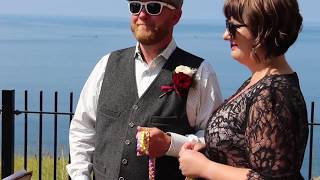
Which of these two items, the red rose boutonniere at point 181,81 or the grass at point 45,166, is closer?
the red rose boutonniere at point 181,81

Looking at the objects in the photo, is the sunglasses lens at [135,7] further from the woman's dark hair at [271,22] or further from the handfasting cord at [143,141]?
the woman's dark hair at [271,22]

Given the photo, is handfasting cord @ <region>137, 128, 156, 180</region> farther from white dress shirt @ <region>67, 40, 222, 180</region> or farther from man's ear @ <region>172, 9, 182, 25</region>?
man's ear @ <region>172, 9, 182, 25</region>

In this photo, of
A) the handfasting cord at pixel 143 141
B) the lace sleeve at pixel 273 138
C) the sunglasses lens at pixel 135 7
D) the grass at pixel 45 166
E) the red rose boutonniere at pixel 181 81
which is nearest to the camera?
the lace sleeve at pixel 273 138

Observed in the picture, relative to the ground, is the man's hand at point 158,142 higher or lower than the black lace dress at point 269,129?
lower

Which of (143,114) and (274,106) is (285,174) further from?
(143,114)

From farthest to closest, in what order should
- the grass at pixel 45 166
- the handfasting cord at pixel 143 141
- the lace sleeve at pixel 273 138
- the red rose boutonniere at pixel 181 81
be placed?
the grass at pixel 45 166 → the red rose boutonniere at pixel 181 81 → the handfasting cord at pixel 143 141 → the lace sleeve at pixel 273 138

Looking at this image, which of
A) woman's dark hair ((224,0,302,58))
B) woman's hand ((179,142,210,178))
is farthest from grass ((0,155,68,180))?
woman's dark hair ((224,0,302,58))

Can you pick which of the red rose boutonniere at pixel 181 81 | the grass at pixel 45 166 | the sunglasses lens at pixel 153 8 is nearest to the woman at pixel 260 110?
the red rose boutonniere at pixel 181 81

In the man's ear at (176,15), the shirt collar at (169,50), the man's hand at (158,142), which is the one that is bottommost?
the man's hand at (158,142)

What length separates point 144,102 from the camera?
3.02m

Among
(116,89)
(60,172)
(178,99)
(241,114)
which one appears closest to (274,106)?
(241,114)

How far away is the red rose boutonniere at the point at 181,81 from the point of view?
296 cm

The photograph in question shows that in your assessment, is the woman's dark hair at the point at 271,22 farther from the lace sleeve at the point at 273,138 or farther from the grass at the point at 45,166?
the grass at the point at 45,166

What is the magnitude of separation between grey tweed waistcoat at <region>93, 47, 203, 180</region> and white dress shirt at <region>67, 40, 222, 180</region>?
0.11 ft
